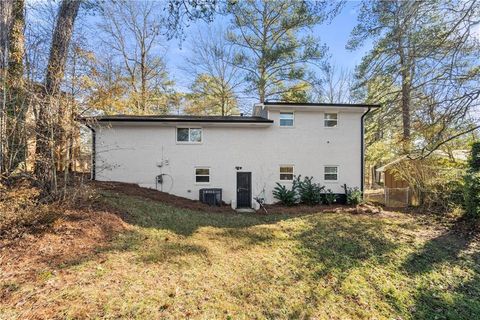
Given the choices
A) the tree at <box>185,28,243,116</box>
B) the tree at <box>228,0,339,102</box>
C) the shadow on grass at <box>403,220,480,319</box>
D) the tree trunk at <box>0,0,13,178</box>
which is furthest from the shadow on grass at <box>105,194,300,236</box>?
the tree at <box>185,28,243,116</box>

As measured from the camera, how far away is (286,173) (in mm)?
13188

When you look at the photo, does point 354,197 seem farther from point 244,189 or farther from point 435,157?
point 244,189

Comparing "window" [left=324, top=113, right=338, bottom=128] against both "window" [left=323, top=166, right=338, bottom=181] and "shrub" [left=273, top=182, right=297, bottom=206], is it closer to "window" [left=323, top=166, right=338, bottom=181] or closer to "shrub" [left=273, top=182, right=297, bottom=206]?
"window" [left=323, top=166, right=338, bottom=181]

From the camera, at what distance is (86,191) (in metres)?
6.50

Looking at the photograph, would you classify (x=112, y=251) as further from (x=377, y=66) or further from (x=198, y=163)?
(x=377, y=66)

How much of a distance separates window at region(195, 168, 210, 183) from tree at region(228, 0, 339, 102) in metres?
9.72

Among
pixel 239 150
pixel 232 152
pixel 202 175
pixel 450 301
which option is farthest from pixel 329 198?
pixel 450 301

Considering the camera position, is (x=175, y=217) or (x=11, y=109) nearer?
(x=11, y=109)

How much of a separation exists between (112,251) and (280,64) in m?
17.7

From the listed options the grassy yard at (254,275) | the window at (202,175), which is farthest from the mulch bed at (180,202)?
the grassy yard at (254,275)

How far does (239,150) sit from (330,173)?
16.3 feet

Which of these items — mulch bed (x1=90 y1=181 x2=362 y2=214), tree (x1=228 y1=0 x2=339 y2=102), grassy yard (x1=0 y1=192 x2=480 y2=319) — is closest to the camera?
grassy yard (x1=0 y1=192 x2=480 y2=319)

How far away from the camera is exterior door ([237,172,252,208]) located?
42.3ft

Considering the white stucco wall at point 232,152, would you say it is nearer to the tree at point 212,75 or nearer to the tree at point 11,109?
the tree at point 11,109
